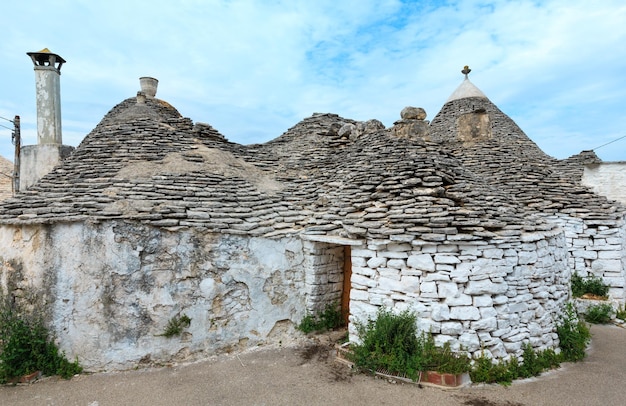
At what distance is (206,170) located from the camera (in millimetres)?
6879

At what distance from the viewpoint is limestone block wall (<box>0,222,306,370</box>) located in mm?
5059

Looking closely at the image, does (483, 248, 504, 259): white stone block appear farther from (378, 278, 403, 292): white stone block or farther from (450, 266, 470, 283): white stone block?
(378, 278, 403, 292): white stone block

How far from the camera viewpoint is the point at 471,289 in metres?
4.56

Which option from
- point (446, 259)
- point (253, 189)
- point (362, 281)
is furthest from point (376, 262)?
point (253, 189)

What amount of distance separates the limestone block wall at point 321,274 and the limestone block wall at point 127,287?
43.9 inches

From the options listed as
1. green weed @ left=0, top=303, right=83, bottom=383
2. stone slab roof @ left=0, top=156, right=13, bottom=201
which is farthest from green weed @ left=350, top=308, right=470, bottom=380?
stone slab roof @ left=0, top=156, right=13, bottom=201

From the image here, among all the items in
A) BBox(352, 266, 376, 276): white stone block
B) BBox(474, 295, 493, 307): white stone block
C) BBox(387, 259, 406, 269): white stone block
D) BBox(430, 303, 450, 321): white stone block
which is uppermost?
BBox(387, 259, 406, 269): white stone block

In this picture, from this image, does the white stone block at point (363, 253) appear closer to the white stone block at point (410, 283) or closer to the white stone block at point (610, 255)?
the white stone block at point (410, 283)

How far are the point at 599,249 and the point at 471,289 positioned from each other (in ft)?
17.9

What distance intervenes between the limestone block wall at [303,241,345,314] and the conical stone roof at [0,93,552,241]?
39 centimetres

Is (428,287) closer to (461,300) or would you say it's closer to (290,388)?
(461,300)

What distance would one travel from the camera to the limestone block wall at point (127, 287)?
5059 mm

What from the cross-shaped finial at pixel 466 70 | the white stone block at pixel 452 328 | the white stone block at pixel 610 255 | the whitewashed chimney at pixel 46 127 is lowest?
the white stone block at pixel 452 328

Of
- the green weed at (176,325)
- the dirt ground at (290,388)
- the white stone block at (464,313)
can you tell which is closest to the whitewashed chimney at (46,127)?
the dirt ground at (290,388)
